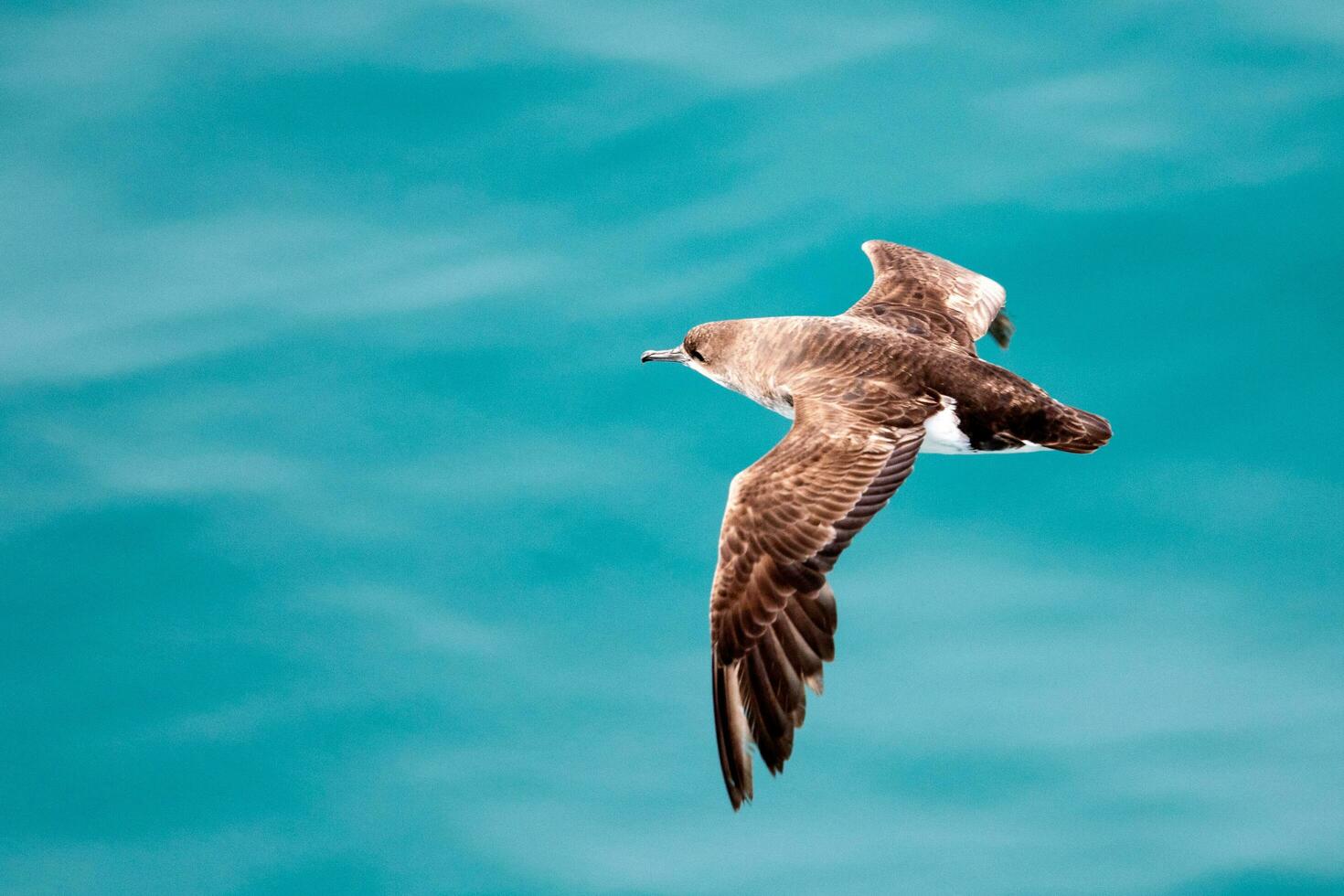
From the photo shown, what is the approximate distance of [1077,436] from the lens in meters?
10.8

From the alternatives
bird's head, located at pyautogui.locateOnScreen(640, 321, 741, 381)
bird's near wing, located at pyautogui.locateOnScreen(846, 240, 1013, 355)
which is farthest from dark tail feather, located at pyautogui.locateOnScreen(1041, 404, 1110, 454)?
bird's head, located at pyautogui.locateOnScreen(640, 321, 741, 381)

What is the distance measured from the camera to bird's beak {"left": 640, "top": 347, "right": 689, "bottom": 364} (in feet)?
41.4

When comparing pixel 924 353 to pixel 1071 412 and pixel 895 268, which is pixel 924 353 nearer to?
pixel 1071 412

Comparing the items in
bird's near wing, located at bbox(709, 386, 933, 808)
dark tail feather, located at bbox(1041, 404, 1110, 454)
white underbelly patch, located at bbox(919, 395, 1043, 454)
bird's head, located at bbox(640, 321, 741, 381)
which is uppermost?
bird's head, located at bbox(640, 321, 741, 381)

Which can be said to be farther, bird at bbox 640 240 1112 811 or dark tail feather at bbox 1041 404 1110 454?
dark tail feather at bbox 1041 404 1110 454

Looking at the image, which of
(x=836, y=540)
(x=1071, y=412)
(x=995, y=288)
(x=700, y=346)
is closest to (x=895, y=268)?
(x=995, y=288)

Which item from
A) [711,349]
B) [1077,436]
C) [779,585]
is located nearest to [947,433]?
[1077,436]

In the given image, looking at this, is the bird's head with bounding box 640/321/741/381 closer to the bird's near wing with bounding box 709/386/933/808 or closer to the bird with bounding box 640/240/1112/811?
the bird with bounding box 640/240/1112/811

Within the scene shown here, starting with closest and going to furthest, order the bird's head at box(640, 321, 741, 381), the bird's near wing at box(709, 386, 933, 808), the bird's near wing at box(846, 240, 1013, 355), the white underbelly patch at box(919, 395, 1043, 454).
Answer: the bird's near wing at box(709, 386, 933, 808), the white underbelly patch at box(919, 395, 1043, 454), the bird's head at box(640, 321, 741, 381), the bird's near wing at box(846, 240, 1013, 355)

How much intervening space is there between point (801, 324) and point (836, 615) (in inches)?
86.3

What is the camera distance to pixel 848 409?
35.1ft

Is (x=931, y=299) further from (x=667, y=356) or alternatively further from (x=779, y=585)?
(x=779, y=585)

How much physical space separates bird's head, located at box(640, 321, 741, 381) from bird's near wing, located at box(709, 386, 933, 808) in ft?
5.71

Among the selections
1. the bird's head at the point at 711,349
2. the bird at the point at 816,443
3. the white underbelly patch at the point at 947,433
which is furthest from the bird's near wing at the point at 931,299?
the white underbelly patch at the point at 947,433
